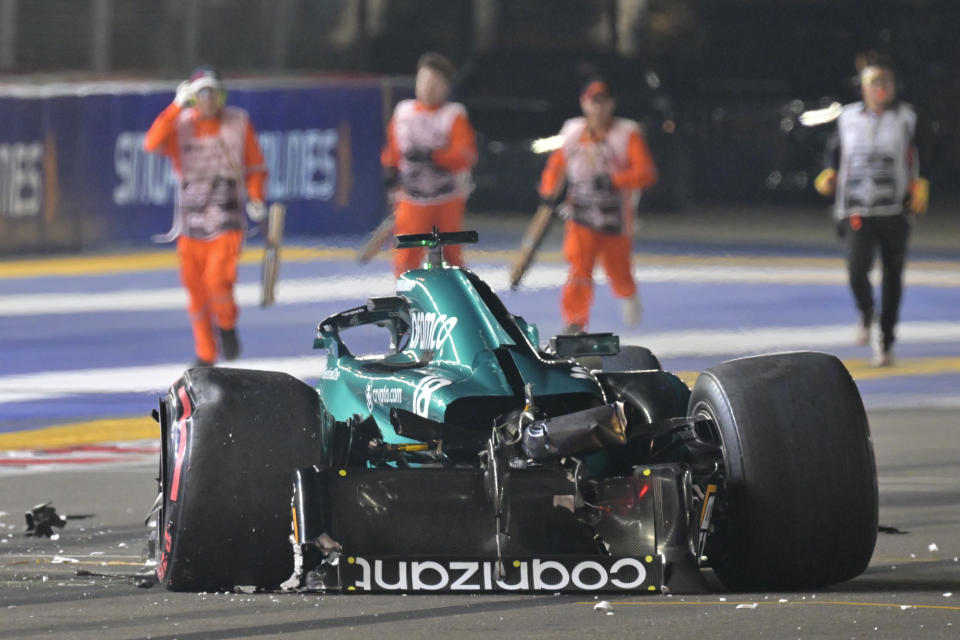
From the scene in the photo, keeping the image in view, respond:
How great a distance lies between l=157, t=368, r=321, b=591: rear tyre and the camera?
7.39 m

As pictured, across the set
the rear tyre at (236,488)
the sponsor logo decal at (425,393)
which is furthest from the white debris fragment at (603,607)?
the rear tyre at (236,488)

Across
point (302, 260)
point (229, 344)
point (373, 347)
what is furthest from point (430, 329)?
point (302, 260)

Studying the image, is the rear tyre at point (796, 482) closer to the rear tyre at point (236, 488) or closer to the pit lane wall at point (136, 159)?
the rear tyre at point (236, 488)

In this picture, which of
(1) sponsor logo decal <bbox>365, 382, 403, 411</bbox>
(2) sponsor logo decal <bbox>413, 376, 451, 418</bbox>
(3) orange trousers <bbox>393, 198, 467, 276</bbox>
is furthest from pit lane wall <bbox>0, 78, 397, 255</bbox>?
(2) sponsor logo decal <bbox>413, 376, 451, 418</bbox>

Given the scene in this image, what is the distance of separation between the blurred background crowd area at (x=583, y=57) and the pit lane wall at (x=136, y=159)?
1.62 meters

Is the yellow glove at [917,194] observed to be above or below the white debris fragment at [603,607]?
above

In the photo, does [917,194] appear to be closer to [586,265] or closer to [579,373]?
[586,265]

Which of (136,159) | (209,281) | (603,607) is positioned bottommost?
(603,607)

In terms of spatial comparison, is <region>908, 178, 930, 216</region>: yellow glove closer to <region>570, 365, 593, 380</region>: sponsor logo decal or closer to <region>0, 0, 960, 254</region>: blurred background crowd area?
<region>570, 365, 593, 380</region>: sponsor logo decal

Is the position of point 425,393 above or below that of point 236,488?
above

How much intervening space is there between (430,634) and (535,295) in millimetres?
12580

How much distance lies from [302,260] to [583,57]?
6.91 m

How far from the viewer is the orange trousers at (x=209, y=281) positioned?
14547 mm

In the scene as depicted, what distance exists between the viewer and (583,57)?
28.1 metres
